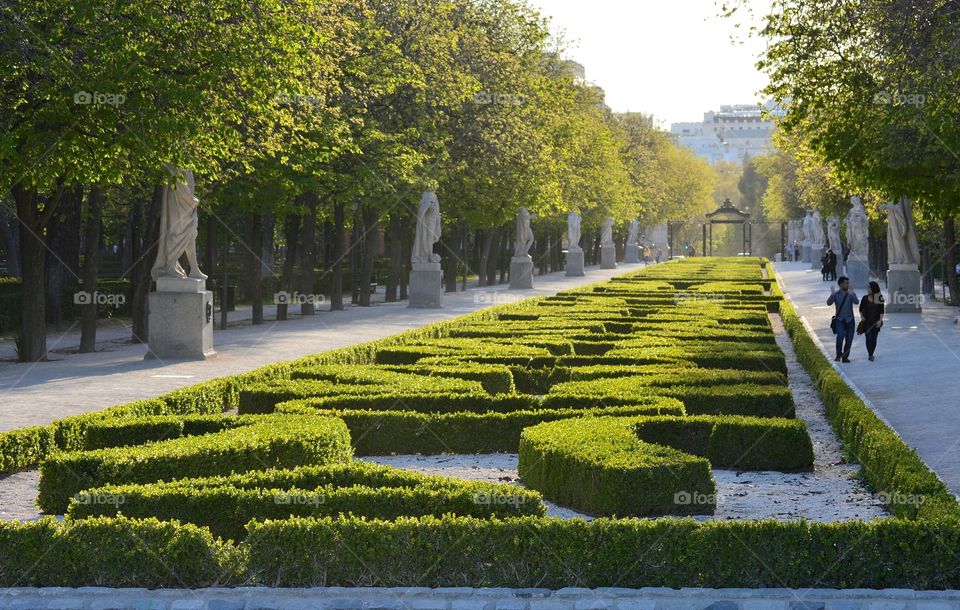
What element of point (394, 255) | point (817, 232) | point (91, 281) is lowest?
point (91, 281)

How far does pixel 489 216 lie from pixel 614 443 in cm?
3275

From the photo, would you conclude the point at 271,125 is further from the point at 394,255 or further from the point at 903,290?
the point at 394,255

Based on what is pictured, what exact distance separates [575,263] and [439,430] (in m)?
51.3

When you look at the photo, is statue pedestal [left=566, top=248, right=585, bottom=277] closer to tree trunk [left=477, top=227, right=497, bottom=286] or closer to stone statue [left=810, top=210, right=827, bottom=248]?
tree trunk [left=477, top=227, right=497, bottom=286]

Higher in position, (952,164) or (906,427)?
(952,164)

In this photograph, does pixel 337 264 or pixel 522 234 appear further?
pixel 522 234

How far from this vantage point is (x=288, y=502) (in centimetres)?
883

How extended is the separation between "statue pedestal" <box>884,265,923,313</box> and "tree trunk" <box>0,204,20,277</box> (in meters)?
23.7

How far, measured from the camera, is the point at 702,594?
25.2ft

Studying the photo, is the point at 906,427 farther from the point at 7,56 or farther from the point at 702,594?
the point at 7,56

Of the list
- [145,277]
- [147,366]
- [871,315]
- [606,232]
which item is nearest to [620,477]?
[147,366]

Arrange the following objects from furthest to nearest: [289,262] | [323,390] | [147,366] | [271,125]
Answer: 1. [289,262]
2. [271,125]
3. [147,366]
4. [323,390]

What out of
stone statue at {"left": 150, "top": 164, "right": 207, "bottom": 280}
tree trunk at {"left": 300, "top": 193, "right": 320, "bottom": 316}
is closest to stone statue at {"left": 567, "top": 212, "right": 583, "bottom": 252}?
tree trunk at {"left": 300, "top": 193, "right": 320, "bottom": 316}

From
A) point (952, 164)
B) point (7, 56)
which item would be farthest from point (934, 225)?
point (7, 56)
